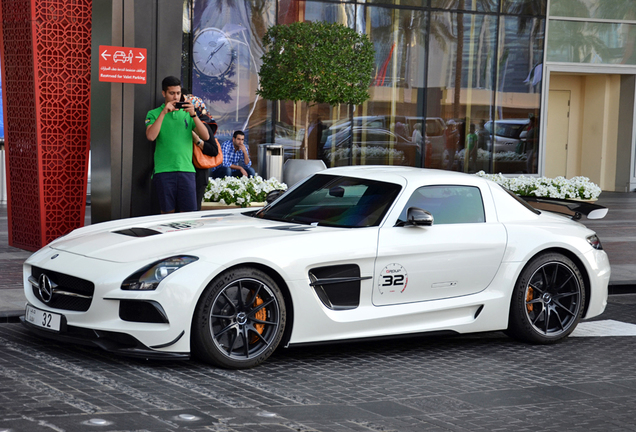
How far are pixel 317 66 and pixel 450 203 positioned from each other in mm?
11236

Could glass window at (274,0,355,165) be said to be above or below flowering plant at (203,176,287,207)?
above

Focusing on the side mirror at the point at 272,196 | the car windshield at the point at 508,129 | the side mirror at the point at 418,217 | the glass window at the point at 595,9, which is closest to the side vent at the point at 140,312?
the side mirror at the point at 418,217

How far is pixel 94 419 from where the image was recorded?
14.5ft

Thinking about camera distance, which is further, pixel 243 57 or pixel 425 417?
pixel 243 57

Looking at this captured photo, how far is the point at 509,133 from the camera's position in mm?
25547

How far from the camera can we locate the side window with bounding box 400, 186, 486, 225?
666 cm

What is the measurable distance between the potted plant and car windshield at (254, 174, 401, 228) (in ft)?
35.4

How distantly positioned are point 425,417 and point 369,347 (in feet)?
6.21

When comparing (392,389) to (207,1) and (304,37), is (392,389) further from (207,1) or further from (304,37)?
(207,1)

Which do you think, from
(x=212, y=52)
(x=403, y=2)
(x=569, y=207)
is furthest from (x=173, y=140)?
(x=403, y=2)

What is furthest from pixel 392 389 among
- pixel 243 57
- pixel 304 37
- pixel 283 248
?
pixel 243 57

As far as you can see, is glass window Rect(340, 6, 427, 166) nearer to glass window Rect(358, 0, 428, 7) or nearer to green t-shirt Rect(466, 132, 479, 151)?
glass window Rect(358, 0, 428, 7)

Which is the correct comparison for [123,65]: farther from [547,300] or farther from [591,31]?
[591,31]

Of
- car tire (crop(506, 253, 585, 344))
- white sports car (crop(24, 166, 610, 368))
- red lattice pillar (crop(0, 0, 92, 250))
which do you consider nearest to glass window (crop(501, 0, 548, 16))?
red lattice pillar (crop(0, 0, 92, 250))
